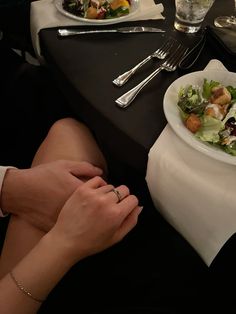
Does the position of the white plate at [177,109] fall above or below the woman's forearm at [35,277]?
above

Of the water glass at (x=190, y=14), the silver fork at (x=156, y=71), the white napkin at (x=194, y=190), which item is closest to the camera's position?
the white napkin at (x=194, y=190)

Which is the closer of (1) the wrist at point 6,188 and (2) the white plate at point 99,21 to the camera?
(1) the wrist at point 6,188

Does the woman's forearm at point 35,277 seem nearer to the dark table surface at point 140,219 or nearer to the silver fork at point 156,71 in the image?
the dark table surface at point 140,219

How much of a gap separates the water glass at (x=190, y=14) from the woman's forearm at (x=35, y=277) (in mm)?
586

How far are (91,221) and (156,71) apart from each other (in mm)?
334

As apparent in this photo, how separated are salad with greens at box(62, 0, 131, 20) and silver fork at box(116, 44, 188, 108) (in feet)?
0.57

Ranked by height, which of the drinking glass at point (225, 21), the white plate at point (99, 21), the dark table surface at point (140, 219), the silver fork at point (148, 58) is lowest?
the dark table surface at point (140, 219)

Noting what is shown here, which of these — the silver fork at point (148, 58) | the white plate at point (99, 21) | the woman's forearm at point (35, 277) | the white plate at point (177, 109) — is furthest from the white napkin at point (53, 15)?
the woman's forearm at point (35, 277)

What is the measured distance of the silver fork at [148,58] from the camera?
688 millimetres

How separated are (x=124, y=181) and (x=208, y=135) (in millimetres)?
297

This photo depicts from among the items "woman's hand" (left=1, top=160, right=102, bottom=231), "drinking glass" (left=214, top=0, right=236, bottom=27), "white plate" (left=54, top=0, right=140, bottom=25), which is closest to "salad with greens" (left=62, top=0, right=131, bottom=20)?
"white plate" (left=54, top=0, right=140, bottom=25)

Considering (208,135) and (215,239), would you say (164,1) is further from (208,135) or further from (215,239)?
(215,239)

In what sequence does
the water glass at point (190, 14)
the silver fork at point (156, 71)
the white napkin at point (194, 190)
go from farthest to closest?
the water glass at point (190, 14) < the silver fork at point (156, 71) < the white napkin at point (194, 190)

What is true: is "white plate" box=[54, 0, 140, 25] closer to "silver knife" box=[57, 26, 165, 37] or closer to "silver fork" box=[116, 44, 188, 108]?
"silver knife" box=[57, 26, 165, 37]
